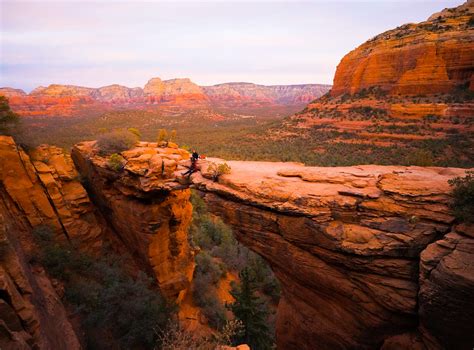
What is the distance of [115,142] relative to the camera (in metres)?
12.8

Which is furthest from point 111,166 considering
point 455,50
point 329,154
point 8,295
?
point 455,50

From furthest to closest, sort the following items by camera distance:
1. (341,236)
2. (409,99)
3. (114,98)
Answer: (114,98)
(409,99)
(341,236)

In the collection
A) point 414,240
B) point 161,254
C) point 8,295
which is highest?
point 414,240

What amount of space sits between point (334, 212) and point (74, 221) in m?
11.8

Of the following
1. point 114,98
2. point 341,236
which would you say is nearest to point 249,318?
point 341,236

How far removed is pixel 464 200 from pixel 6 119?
1648 centimetres

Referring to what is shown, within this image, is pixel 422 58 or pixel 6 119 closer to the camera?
pixel 6 119

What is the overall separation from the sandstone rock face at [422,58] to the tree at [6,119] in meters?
53.1

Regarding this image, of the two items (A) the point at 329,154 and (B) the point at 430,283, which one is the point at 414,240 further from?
(A) the point at 329,154

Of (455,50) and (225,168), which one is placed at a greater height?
(455,50)

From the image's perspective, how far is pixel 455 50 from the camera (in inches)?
1545

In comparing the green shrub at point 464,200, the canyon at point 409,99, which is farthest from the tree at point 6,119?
the canyon at point 409,99

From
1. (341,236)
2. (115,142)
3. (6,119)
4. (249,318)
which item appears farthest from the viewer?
(115,142)

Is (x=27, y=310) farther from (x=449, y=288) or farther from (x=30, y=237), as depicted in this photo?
(x=449, y=288)
